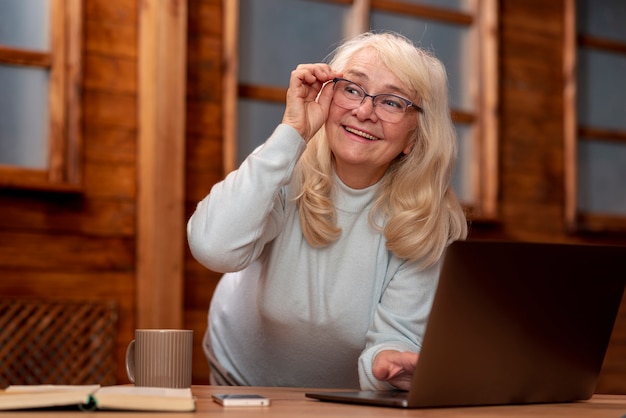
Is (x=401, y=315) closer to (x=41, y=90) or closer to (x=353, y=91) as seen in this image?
(x=353, y=91)

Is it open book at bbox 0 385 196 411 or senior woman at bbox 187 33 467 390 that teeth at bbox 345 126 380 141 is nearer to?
senior woman at bbox 187 33 467 390

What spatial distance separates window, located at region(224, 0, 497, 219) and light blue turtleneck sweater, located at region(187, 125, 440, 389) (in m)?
1.53

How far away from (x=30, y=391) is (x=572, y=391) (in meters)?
0.74

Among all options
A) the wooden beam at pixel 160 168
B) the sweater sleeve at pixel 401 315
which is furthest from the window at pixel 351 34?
the sweater sleeve at pixel 401 315

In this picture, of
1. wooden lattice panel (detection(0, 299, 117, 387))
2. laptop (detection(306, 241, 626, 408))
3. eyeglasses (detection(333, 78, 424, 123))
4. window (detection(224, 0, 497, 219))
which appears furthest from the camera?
window (detection(224, 0, 497, 219))

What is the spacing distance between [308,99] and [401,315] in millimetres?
432

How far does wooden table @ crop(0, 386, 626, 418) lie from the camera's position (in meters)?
0.98

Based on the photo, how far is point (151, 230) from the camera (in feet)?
10.2

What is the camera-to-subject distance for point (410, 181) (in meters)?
1.75

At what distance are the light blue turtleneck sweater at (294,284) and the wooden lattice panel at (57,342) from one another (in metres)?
1.26

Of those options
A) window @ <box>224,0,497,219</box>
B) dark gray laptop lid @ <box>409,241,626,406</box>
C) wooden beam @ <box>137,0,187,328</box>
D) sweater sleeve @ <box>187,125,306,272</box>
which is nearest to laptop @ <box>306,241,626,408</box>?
dark gray laptop lid @ <box>409,241,626,406</box>

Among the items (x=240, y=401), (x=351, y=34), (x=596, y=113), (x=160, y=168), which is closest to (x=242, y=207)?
(x=240, y=401)

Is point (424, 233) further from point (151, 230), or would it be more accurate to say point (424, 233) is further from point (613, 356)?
point (613, 356)

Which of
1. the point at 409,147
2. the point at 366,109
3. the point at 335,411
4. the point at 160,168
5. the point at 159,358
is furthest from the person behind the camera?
the point at 160,168
